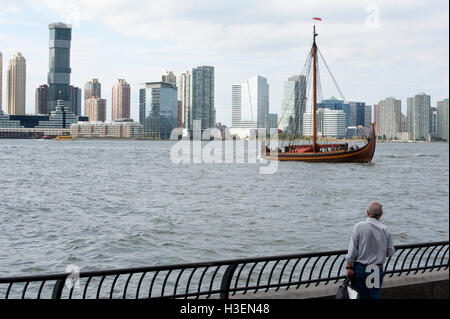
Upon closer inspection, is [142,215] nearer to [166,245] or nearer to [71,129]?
[166,245]

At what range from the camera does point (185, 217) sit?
86.8ft

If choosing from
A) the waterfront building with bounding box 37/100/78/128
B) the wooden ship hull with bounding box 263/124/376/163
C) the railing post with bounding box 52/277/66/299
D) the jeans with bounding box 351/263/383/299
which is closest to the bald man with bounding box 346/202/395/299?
the jeans with bounding box 351/263/383/299

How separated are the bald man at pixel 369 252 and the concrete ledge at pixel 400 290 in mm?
593

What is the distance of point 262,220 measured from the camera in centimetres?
2545

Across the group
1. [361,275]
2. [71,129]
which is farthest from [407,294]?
[71,129]

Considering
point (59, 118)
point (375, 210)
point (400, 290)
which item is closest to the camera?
point (375, 210)

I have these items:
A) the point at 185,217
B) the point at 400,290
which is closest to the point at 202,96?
the point at 185,217

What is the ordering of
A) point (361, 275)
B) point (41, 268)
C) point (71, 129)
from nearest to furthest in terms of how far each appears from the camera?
point (361, 275) < point (41, 268) < point (71, 129)

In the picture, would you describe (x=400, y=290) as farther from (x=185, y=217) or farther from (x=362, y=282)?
(x=185, y=217)

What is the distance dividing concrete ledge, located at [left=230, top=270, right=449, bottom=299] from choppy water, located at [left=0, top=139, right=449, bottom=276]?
9.56 m

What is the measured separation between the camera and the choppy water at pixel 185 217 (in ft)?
57.0

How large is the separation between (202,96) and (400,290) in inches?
7405

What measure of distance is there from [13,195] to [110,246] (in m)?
19.7
